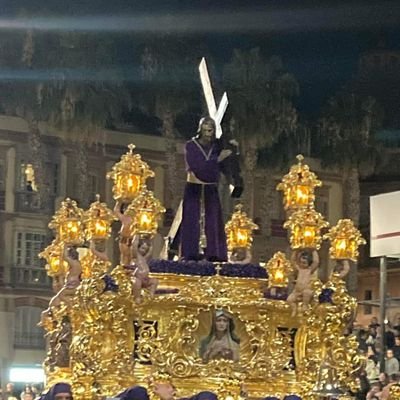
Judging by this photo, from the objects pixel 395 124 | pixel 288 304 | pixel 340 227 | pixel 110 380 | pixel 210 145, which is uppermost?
pixel 395 124

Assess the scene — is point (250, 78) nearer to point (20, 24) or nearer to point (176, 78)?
point (176, 78)

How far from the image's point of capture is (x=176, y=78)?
3650cm

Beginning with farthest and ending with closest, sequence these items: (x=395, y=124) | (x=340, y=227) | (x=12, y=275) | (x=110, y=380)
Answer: (x=395, y=124) < (x=12, y=275) < (x=340, y=227) < (x=110, y=380)

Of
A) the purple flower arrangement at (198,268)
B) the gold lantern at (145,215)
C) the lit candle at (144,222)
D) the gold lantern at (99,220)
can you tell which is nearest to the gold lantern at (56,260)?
the gold lantern at (99,220)

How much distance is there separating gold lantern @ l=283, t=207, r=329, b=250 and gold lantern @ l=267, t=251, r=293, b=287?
85.5 inches

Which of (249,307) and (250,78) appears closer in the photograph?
(249,307)

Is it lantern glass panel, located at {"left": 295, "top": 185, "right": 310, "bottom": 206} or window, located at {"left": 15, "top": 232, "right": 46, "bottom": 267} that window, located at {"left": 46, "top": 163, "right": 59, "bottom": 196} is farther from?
lantern glass panel, located at {"left": 295, "top": 185, "right": 310, "bottom": 206}

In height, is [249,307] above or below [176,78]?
below

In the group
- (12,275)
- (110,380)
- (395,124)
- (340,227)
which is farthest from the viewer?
(395,124)

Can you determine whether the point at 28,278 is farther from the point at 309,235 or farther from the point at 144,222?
the point at 144,222

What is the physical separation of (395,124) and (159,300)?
2735 cm

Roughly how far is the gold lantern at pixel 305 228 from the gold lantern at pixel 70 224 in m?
2.80

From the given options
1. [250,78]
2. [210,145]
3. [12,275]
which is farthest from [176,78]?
[210,145]

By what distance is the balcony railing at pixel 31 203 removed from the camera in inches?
1398
